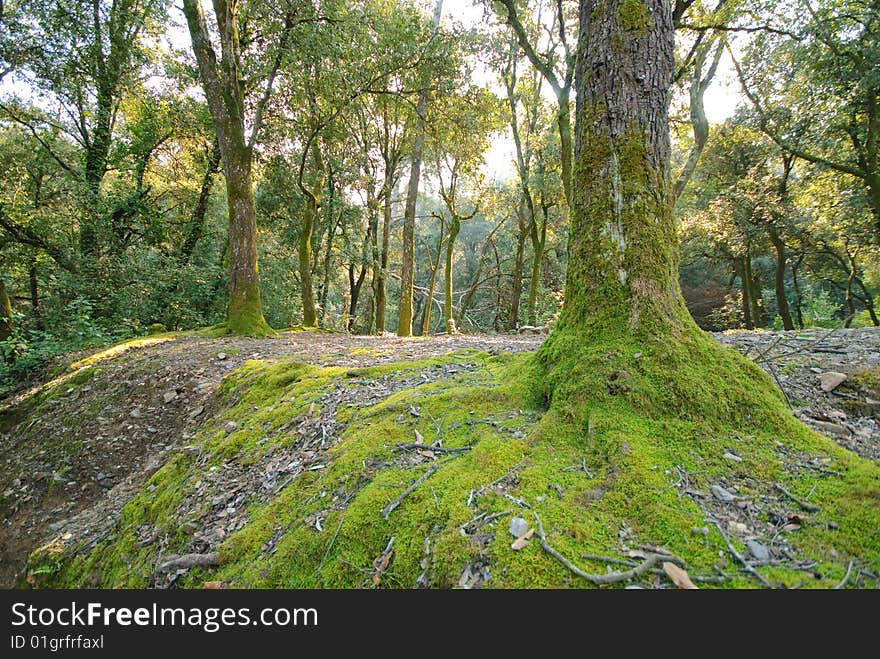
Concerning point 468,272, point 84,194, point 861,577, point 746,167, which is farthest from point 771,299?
point 84,194

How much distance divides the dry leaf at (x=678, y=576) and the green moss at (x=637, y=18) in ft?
11.4

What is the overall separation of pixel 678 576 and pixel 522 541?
0.57 meters

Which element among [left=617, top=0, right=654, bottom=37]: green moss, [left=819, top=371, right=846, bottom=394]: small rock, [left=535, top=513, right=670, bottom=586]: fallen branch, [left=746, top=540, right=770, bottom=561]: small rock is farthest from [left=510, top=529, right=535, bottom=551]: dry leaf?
[left=617, top=0, right=654, bottom=37]: green moss

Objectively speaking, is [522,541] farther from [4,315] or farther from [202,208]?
[202,208]

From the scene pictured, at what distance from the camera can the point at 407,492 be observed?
2121 mm

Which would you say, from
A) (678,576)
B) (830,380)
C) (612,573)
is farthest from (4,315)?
(830,380)

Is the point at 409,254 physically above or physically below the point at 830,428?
above

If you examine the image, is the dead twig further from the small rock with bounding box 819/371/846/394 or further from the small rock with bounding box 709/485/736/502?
the small rock with bounding box 819/371/846/394

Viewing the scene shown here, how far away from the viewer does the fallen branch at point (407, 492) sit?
6.69 feet

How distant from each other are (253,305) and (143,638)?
27.4 feet

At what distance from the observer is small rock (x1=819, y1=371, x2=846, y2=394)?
2.97 metres

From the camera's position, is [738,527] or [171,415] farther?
[171,415]

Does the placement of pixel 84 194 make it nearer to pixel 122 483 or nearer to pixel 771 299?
pixel 122 483

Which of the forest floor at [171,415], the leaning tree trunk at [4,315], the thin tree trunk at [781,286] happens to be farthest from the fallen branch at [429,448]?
the thin tree trunk at [781,286]
